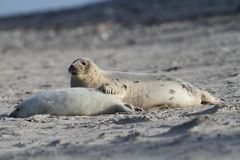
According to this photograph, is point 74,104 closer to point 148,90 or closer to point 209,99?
point 148,90

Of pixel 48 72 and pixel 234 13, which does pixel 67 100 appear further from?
pixel 234 13

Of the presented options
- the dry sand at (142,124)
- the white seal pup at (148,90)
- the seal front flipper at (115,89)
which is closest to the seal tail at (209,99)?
the white seal pup at (148,90)

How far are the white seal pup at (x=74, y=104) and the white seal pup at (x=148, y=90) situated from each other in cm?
17

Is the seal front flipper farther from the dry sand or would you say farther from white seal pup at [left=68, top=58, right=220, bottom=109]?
the dry sand

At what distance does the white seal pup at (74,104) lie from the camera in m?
8.01

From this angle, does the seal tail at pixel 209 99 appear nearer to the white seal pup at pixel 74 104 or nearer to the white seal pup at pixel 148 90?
the white seal pup at pixel 148 90

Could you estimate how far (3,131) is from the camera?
7316 mm

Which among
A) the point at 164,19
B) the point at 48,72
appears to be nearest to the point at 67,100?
the point at 48,72

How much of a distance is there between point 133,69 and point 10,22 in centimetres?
3939

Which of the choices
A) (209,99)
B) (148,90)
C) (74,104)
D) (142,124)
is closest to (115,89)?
(148,90)

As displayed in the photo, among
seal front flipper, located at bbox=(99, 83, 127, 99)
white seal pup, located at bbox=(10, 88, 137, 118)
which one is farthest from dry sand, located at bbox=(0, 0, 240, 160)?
seal front flipper, located at bbox=(99, 83, 127, 99)

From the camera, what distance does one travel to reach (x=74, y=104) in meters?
8.02

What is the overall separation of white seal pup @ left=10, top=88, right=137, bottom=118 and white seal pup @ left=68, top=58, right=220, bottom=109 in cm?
17

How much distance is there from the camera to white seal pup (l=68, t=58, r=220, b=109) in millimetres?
8312
